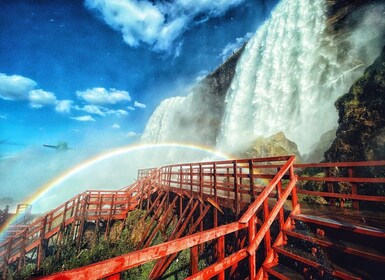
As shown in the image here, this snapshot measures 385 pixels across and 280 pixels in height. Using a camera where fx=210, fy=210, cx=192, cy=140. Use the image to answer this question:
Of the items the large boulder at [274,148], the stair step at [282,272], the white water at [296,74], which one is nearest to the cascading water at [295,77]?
the white water at [296,74]

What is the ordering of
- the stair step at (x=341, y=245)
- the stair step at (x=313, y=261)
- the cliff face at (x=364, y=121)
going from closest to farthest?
the stair step at (x=341, y=245), the stair step at (x=313, y=261), the cliff face at (x=364, y=121)

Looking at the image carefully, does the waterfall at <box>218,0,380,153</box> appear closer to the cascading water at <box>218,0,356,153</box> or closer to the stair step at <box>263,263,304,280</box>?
the cascading water at <box>218,0,356,153</box>

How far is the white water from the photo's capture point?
1958 centimetres

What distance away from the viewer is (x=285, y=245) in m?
4.11

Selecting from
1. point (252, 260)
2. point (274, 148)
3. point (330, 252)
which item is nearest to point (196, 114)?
point (274, 148)

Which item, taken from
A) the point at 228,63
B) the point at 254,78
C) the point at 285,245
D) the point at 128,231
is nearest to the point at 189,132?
the point at 228,63

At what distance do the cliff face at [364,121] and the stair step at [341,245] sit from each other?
22.0ft

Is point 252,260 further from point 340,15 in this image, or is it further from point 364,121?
point 340,15

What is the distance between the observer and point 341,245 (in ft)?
11.0

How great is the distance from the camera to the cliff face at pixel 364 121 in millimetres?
8688

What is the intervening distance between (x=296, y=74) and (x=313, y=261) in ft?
74.2

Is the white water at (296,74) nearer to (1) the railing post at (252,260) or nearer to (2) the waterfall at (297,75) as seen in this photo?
(2) the waterfall at (297,75)

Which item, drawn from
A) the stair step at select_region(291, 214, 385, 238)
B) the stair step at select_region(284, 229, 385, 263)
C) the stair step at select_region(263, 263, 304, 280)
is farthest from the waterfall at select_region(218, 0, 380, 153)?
the stair step at select_region(263, 263, 304, 280)

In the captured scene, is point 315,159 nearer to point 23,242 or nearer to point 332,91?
point 332,91
